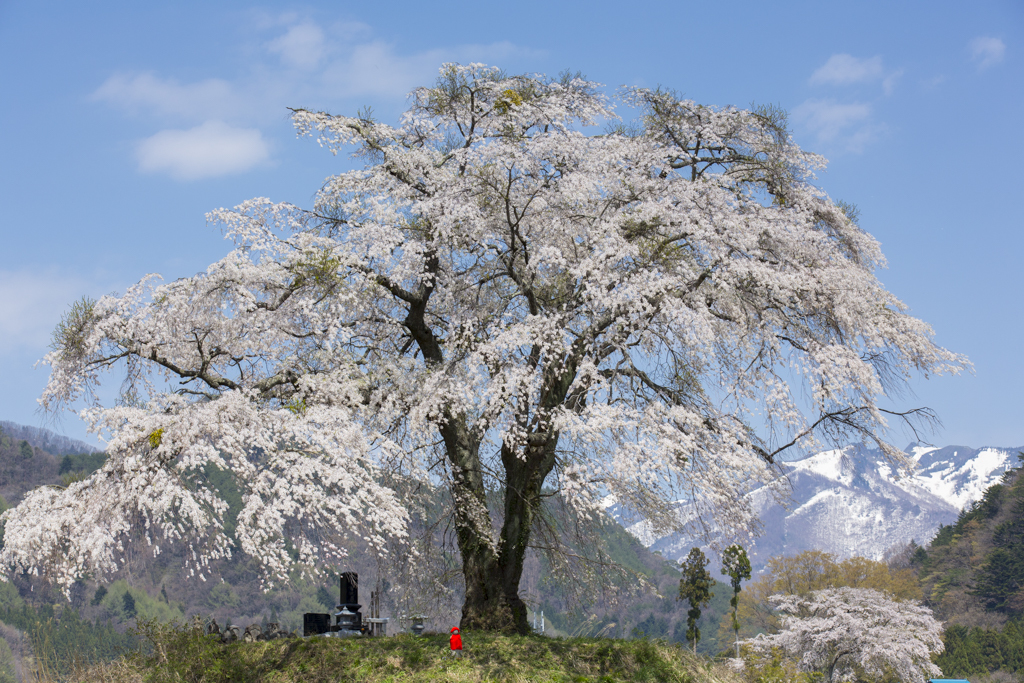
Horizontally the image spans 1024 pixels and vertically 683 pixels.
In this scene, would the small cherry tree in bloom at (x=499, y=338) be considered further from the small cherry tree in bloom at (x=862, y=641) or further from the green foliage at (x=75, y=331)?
the small cherry tree in bloom at (x=862, y=641)

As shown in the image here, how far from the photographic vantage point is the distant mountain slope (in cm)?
10912

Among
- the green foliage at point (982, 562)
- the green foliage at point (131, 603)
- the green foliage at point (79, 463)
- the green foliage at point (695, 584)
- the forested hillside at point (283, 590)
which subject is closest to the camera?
the forested hillside at point (283, 590)

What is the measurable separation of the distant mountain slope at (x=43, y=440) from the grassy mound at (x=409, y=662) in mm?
106938

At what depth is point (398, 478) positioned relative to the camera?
12445mm

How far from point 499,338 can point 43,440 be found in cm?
13707

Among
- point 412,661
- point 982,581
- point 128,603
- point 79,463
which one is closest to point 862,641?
point 412,661

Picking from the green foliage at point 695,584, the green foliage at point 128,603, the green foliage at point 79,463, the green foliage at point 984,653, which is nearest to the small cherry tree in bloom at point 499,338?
the green foliage at point 695,584

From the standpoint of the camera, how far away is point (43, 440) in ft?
397

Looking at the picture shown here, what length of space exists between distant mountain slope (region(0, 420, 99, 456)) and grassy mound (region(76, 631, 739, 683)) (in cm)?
10694

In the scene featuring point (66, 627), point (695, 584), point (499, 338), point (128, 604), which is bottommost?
point (128, 604)

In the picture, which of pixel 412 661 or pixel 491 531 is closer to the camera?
pixel 412 661

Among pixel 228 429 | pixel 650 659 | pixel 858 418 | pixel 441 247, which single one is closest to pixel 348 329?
pixel 441 247

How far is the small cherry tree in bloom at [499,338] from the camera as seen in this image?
33.5 feet

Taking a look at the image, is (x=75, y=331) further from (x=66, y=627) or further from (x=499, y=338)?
(x=66, y=627)
